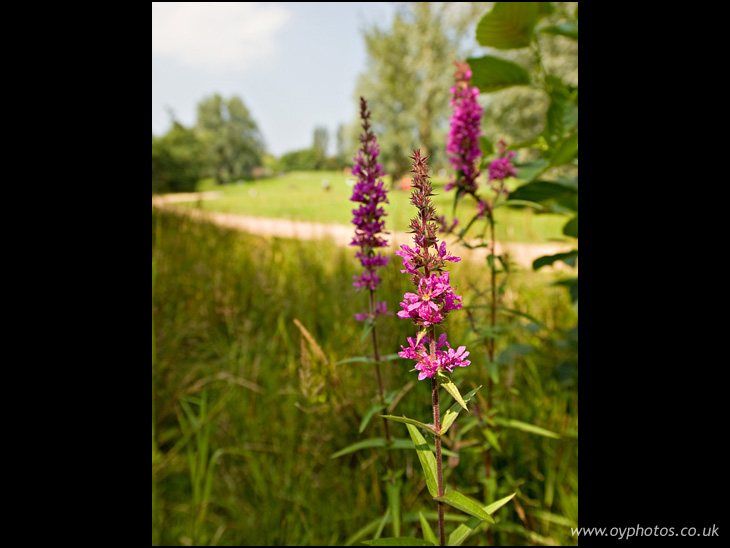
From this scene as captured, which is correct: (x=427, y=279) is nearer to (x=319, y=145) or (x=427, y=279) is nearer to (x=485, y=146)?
(x=485, y=146)

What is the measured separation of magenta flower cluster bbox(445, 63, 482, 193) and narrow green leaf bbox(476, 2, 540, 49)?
15 centimetres

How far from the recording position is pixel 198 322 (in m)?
3.58

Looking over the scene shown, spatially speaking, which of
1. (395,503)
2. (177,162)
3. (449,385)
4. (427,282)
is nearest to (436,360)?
(449,385)

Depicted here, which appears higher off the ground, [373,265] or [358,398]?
[373,265]

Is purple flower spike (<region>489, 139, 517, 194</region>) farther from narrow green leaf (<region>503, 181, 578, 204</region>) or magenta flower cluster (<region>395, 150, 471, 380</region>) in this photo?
magenta flower cluster (<region>395, 150, 471, 380</region>)

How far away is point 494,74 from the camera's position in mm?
1802

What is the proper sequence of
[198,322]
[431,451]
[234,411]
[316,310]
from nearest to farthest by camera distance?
[431,451] → [234,411] → [316,310] → [198,322]

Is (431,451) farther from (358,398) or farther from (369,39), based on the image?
(369,39)

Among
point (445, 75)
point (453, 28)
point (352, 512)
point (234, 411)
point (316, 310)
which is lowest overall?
point (352, 512)

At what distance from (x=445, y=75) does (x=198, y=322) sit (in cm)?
2145

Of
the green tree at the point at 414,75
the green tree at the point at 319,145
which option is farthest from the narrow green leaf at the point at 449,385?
the green tree at the point at 319,145

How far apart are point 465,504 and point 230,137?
189 feet
